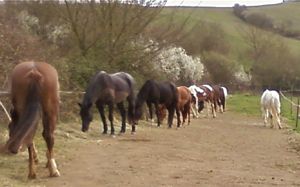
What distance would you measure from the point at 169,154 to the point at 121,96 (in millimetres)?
5782

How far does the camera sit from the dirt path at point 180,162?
10.7 meters

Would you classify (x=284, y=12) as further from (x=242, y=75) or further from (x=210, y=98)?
(x=210, y=98)

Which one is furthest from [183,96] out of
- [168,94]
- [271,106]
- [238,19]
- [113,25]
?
[238,19]

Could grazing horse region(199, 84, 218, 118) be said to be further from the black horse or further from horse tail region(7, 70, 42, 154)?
horse tail region(7, 70, 42, 154)

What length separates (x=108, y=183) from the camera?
33.8ft

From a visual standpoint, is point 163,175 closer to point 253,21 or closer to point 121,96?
point 121,96

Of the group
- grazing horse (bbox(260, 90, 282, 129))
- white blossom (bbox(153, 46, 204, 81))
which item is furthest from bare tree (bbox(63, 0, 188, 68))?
white blossom (bbox(153, 46, 204, 81))

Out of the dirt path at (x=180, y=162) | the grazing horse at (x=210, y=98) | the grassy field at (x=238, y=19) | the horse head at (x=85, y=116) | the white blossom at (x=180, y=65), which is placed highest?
the grassy field at (x=238, y=19)

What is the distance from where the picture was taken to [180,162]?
43.3 ft

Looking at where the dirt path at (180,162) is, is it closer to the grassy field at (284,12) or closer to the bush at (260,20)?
the bush at (260,20)

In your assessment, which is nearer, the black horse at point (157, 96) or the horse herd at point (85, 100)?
the horse herd at point (85, 100)

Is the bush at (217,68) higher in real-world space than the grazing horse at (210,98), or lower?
higher

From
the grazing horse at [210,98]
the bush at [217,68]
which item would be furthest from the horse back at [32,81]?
the bush at [217,68]

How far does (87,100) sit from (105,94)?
0.89m
